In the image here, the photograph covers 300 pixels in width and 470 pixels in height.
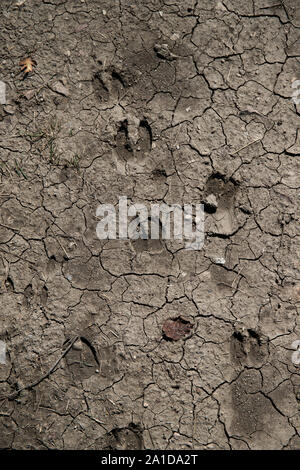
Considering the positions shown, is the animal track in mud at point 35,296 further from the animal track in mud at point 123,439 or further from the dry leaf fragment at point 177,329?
the animal track in mud at point 123,439

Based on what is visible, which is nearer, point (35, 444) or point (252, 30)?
point (35, 444)

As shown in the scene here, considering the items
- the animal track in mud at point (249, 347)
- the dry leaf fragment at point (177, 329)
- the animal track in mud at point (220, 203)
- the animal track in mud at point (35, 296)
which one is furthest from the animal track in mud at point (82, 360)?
the animal track in mud at point (220, 203)

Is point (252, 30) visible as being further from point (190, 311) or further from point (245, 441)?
point (245, 441)

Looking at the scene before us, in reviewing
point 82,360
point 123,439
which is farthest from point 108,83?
point 123,439

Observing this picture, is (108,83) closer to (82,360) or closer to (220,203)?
(220,203)

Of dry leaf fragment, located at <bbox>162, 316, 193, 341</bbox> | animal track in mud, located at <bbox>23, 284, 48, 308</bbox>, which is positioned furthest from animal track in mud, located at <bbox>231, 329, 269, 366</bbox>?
animal track in mud, located at <bbox>23, 284, 48, 308</bbox>

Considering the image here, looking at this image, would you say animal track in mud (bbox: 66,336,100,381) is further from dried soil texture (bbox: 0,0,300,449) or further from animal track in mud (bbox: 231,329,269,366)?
animal track in mud (bbox: 231,329,269,366)

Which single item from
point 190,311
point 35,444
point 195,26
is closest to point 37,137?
point 195,26

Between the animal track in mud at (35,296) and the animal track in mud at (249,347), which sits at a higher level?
the animal track in mud at (35,296)
